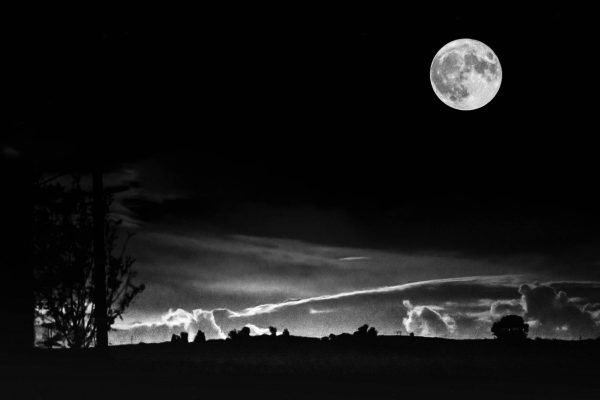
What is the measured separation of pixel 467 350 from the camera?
3475 centimetres

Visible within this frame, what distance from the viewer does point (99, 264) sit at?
908 inches

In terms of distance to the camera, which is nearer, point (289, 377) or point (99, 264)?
point (289, 377)

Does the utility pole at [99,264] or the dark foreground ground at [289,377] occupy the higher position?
the utility pole at [99,264]

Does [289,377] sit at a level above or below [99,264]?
below

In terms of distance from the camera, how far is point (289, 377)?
1928 cm

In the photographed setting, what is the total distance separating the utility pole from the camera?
23.0 meters

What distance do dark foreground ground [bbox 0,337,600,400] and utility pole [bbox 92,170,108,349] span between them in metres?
0.73

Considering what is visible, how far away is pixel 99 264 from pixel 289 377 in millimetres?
7192

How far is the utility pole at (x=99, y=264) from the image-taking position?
23031 millimetres

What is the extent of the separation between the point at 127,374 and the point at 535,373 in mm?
11543

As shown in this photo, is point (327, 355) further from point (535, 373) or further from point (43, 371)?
point (43, 371)

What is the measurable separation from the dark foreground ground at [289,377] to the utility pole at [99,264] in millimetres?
732

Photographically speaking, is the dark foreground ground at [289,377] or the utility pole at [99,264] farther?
the utility pole at [99,264]

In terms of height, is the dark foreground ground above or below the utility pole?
below
